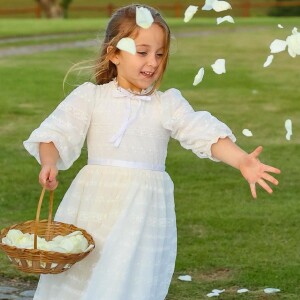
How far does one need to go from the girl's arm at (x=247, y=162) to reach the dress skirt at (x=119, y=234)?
1.07 ft

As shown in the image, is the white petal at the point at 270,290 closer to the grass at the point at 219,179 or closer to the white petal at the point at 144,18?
the grass at the point at 219,179

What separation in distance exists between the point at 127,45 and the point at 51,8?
163ft

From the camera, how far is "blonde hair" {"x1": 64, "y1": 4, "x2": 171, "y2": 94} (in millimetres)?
5402

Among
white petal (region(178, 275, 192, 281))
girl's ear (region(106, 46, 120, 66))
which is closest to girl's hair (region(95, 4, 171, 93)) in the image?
girl's ear (region(106, 46, 120, 66))

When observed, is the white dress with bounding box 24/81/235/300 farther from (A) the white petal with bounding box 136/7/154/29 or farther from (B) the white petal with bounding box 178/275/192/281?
(B) the white petal with bounding box 178/275/192/281

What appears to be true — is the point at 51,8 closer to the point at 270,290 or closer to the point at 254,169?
the point at 270,290

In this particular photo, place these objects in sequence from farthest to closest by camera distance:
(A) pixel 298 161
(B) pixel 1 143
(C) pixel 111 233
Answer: (B) pixel 1 143 → (A) pixel 298 161 → (C) pixel 111 233

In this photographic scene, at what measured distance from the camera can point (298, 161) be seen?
11742 mm

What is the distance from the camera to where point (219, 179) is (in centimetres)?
1071

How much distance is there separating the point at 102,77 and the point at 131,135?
40cm

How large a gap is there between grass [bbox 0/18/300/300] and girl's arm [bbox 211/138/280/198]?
68.1 inches

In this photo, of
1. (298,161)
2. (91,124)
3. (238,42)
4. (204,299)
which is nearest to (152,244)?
(91,124)

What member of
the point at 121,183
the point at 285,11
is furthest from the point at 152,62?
the point at 285,11

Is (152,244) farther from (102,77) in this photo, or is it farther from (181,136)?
(102,77)
